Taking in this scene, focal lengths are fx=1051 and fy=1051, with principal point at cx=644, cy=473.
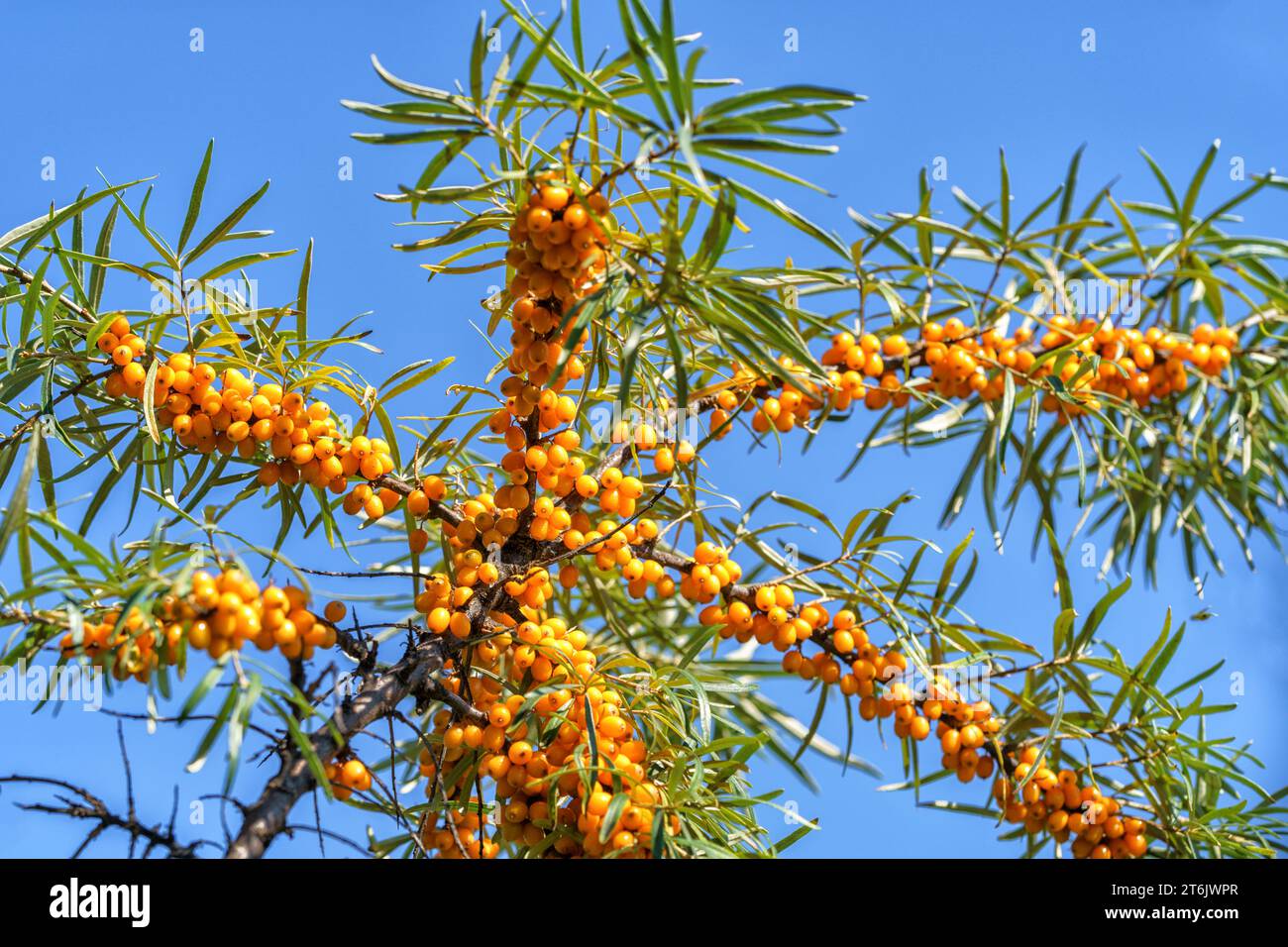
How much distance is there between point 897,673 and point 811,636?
0.13m

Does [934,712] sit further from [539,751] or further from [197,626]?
[197,626]

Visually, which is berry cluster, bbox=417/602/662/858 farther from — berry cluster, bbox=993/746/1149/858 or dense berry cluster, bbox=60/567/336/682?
berry cluster, bbox=993/746/1149/858

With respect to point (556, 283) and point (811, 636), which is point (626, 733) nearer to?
point (811, 636)

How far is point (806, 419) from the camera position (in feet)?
5.25

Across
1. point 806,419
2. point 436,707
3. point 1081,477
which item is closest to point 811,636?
point 806,419

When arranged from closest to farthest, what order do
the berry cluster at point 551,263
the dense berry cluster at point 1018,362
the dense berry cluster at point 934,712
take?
the berry cluster at point 551,263 → the dense berry cluster at point 934,712 → the dense berry cluster at point 1018,362

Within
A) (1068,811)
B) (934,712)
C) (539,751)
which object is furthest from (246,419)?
(1068,811)
